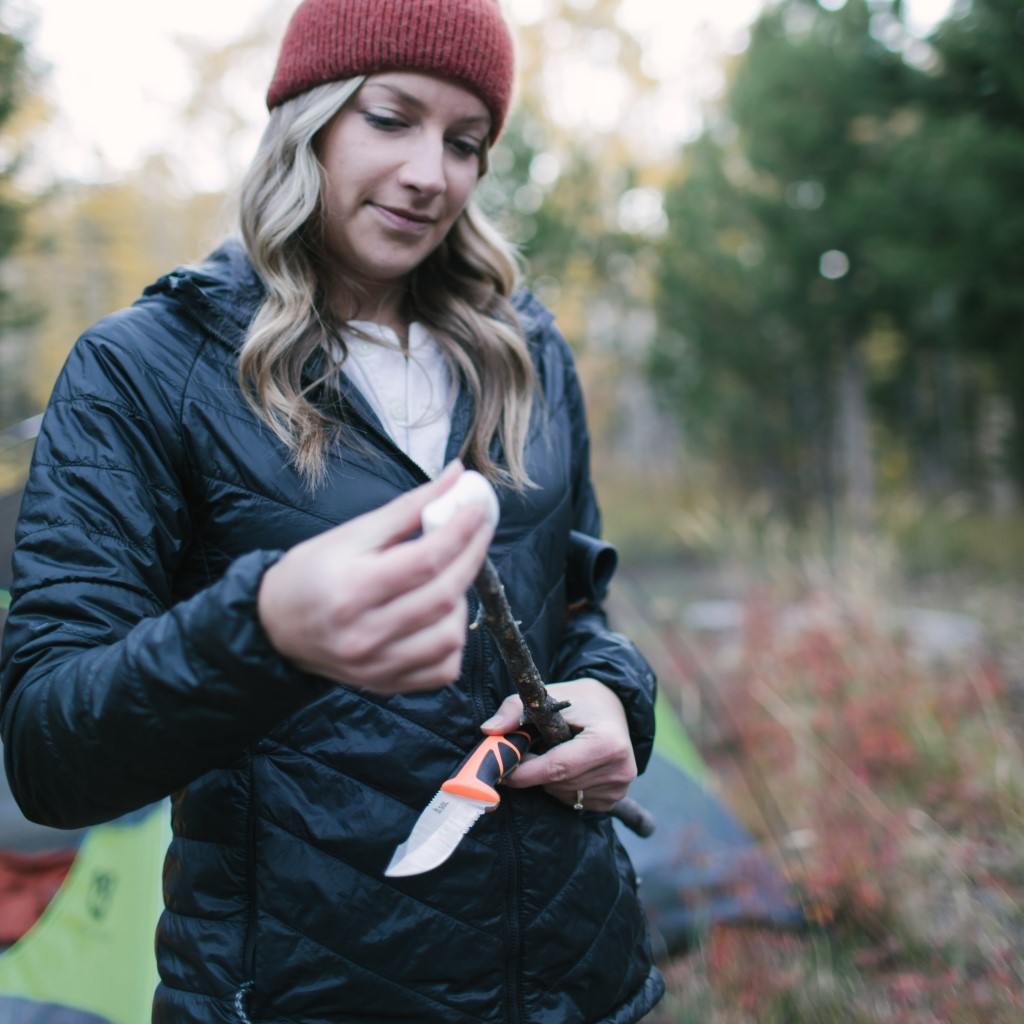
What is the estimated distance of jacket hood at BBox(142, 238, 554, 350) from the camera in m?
1.19

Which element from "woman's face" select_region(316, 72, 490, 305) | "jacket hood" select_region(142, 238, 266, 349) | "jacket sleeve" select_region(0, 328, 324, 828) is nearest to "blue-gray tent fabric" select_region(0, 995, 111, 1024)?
"jacket sleeve" select_region(0, 328, 324, 828)

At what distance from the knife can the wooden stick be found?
0.23 ft

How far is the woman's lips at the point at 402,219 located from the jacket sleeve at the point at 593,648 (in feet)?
1.17

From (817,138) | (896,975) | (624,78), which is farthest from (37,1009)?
(624,78)

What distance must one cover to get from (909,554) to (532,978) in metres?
10.8

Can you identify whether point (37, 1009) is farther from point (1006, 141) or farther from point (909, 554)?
point (909, 554)

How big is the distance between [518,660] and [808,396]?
632 inches

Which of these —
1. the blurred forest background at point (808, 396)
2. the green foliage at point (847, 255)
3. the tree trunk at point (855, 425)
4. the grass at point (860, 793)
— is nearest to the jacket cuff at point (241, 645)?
the blurred forest background at point (808, 396)

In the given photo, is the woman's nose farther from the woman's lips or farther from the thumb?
the thumb

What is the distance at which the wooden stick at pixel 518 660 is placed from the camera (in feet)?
2.96

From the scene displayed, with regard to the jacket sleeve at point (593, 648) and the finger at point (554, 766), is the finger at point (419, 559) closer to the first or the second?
the finger at point (554, 766)

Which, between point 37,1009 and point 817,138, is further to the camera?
point 817,138

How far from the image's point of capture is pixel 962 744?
3.92 metres

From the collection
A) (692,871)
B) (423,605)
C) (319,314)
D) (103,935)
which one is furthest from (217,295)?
(692,871)
